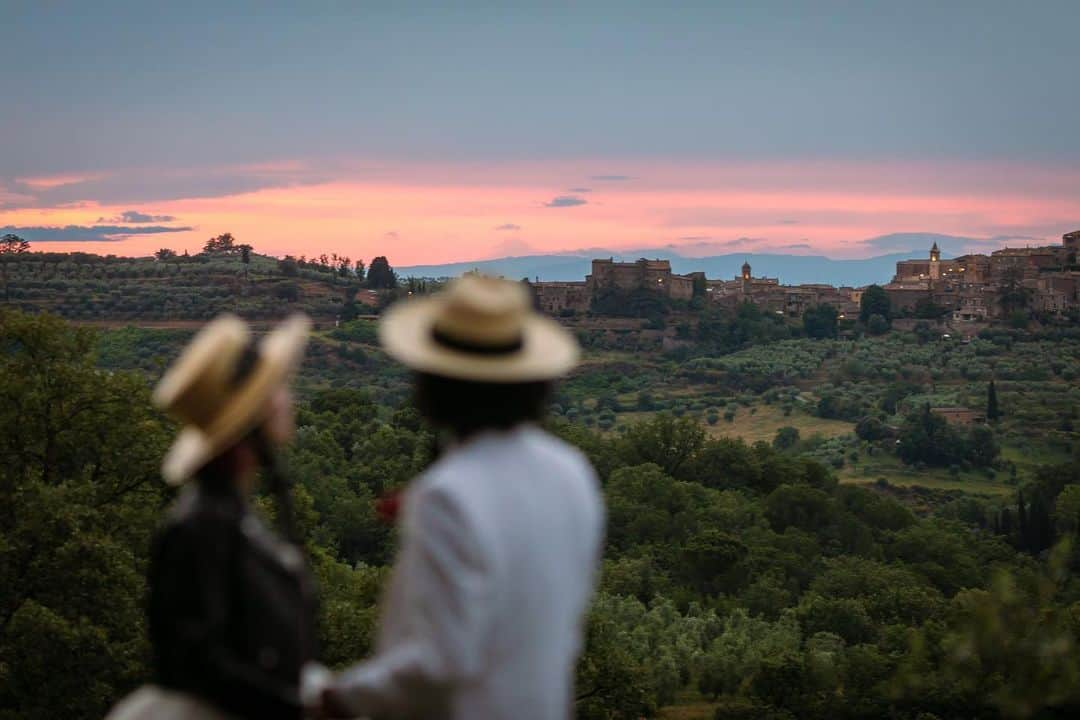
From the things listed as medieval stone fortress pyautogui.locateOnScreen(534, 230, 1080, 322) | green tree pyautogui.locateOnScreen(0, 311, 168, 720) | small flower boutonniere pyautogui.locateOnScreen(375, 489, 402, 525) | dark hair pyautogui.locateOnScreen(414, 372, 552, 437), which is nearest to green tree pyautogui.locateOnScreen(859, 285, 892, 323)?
medieval stone fortress pyautogui.locateOnScreen(534, 230, 1080, 322)

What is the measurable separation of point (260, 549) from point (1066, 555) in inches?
117

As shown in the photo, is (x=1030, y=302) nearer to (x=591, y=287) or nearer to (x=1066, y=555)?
(x=591, y=287)

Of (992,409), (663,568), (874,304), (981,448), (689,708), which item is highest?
(874,304)

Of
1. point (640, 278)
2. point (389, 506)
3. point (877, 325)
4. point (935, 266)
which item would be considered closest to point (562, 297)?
point (640, 278)

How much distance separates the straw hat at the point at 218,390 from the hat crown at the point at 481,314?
316 mm

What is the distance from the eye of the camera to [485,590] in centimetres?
271

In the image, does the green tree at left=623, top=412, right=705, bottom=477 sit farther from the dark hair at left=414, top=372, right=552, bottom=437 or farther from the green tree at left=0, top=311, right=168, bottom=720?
the dark hair at left=414, top=372, right=552, bottom=437

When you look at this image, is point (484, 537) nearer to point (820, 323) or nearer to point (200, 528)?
point (200, 528)

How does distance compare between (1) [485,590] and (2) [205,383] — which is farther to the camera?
(2) [205,383]

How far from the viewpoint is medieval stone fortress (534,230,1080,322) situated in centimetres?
14588

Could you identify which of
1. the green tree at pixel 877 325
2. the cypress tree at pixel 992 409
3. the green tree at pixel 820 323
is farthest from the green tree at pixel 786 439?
the green tree at pixel 877 325

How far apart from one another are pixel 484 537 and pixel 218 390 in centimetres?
70

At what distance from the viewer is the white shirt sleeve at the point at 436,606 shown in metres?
2.70

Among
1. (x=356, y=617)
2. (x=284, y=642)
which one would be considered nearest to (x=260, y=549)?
(x=284, y=642)
